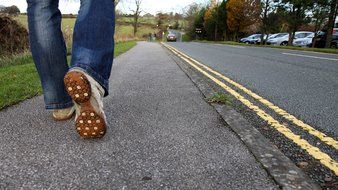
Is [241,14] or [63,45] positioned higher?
[241,14]

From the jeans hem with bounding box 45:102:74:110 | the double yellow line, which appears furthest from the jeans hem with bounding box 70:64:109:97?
the double yellow line


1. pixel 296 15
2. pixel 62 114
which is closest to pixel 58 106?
pixel 62 114

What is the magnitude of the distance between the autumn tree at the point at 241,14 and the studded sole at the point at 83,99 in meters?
39.5

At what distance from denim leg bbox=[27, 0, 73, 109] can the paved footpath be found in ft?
0.72

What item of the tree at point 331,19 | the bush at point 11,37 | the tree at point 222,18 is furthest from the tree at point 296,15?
the tree at point 222,18

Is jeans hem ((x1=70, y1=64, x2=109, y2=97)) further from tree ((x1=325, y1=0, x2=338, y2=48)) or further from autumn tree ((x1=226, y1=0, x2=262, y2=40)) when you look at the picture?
autumn tree ((x1=226, y1=0, x2=262, y2=40))

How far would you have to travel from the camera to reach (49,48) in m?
2.20

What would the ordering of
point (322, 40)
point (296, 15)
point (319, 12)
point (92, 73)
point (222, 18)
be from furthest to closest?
1. point (222, 18)
2. point (296, 15)
3. point (319, 12)
4. point (322, 40)
5. point (92, 73)

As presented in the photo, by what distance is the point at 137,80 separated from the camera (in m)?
4.76

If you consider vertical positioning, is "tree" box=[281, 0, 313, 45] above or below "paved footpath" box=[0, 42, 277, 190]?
above

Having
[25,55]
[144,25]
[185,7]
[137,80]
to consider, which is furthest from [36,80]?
[185,7]

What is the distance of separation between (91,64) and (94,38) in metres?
0.17

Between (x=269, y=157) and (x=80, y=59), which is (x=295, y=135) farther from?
(x=80, y=59)

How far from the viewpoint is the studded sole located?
1.78 metres
